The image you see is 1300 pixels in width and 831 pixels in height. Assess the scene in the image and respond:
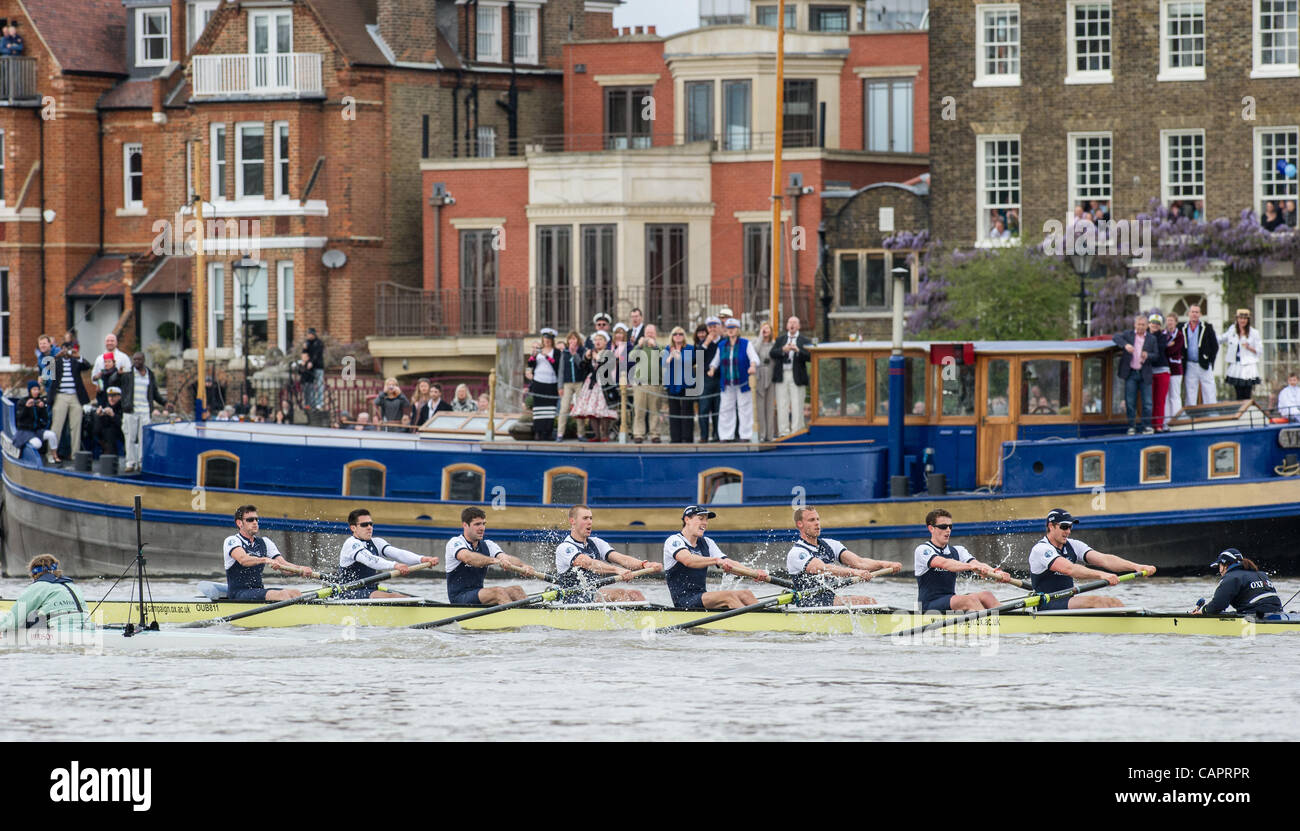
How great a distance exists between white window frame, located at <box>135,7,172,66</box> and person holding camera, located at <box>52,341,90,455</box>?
22270 millimetres

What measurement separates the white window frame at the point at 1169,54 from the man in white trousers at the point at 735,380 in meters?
16.1

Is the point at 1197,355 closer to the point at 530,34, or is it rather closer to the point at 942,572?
the point at 942,572

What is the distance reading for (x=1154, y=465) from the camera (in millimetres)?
29359

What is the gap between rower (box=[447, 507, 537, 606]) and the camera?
85.5 feet

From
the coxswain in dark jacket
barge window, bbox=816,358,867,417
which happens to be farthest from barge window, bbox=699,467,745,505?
the coxswain in dark jacket

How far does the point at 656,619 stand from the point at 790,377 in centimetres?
672

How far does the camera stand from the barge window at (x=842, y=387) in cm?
3080

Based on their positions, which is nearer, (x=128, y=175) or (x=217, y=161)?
(x=217, y=161)

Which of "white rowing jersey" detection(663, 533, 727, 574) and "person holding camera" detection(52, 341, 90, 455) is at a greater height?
"person holding camera" detection(52, 341, 90, 455)

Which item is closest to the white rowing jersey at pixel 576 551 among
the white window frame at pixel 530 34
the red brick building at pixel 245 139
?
the red brick building at pixel 245 139

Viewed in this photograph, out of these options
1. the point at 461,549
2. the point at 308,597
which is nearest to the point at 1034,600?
the point at 461,549

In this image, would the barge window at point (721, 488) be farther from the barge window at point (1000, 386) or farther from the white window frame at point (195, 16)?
the white window frame at point (195, 16)

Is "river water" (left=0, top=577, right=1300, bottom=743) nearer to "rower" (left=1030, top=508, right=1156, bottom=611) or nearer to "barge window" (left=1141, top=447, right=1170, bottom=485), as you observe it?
"rower" (left=1030, top=508, right=1156, bottom=611)
